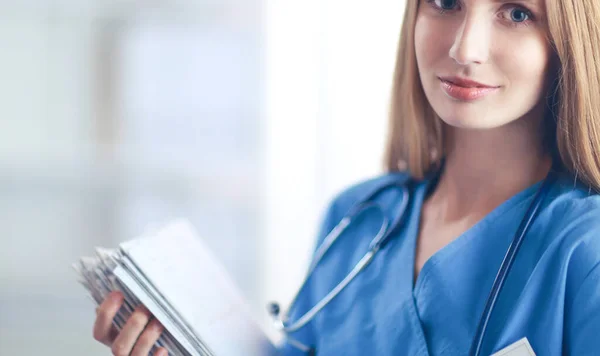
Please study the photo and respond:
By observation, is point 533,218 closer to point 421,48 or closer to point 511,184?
point 511,184

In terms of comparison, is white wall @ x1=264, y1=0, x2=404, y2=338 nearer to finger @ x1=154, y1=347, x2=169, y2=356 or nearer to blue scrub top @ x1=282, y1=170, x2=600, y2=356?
blue scrub top @ x1=282, y1=170, x2=600, y2=356

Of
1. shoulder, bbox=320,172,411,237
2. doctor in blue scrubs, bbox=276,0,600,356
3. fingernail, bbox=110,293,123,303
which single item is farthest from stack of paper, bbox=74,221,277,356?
shoulder, bbox=320,172,411,237

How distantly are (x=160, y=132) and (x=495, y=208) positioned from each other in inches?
39.3

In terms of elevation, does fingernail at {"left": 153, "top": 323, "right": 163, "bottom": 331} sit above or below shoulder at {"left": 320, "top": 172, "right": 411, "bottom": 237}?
below

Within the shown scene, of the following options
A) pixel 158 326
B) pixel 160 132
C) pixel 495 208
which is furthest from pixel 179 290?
pixel 160 132

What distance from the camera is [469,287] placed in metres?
0.82

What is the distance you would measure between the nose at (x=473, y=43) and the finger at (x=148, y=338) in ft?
1.69

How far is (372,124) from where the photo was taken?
1.52 m

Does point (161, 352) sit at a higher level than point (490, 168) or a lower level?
lower

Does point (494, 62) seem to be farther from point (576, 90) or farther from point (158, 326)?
point (158, 326)

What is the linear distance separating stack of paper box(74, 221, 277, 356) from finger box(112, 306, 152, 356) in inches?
0.7

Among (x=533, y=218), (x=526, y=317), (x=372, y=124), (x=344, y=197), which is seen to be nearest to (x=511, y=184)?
(x=533, y=218)

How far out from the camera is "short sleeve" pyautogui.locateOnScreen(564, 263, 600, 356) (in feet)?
2.27

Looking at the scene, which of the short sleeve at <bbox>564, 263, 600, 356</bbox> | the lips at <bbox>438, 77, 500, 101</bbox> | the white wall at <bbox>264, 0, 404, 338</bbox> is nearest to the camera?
the short sleeve at <bbox>564, 263, 600, 356</bbox>
